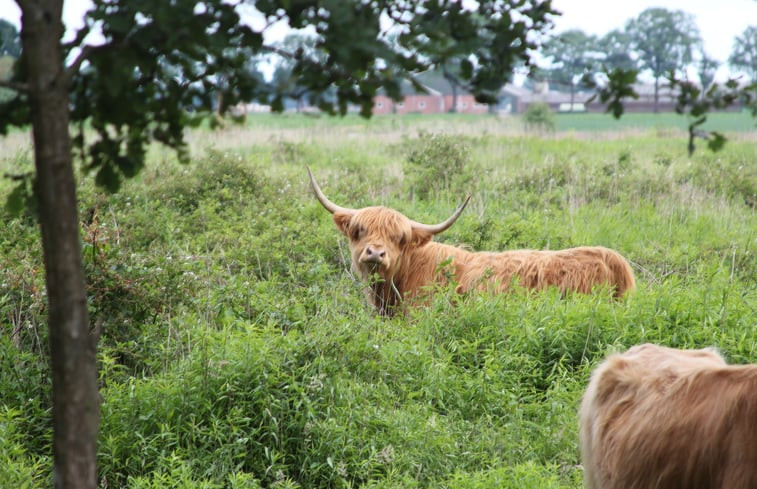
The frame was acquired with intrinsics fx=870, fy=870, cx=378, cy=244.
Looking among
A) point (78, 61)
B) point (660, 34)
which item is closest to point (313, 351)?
point (78, 61)

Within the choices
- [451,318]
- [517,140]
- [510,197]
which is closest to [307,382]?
[451,318]

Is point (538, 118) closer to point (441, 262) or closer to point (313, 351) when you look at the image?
point (441, 262)

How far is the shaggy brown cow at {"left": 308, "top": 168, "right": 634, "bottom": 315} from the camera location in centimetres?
735

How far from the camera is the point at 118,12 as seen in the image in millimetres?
2141

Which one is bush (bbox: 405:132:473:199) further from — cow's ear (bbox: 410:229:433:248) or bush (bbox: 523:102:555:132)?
bush (bbox: 523:102:555:132)

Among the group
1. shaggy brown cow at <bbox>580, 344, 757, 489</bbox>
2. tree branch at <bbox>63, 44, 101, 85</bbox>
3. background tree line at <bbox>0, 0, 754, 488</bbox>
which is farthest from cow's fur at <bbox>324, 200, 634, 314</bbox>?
tree branch at <bbox>63, 44, 101, 85</bbox>

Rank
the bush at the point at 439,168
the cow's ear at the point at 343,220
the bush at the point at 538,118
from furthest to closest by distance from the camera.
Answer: the bush at the point at 538,118
the bush at the point at 439,168
the cow's ear at the point at 343,220

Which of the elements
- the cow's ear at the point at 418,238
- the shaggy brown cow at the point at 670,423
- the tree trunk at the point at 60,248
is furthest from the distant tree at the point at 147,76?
the cow's ear at the point at 418,238

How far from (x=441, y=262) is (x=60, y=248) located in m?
5.20

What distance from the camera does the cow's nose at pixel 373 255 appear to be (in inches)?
295

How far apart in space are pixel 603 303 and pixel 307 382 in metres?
2.69

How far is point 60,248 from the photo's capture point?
2.29m

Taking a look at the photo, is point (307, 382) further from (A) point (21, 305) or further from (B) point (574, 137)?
(B) point (574, 137)

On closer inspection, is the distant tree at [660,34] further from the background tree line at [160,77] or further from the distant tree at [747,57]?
the background tree line at [160,77]
